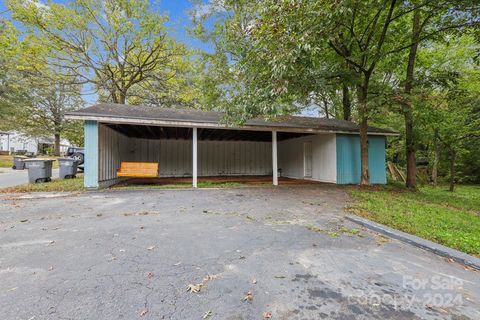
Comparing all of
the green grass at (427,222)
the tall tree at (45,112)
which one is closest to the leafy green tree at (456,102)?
the green grass at (427,222)

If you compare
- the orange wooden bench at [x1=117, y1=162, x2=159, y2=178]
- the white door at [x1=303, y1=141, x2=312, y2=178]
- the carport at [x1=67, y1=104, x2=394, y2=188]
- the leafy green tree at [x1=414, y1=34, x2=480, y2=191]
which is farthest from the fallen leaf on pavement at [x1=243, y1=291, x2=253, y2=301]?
the leafy green tree at [x1=414, y1=34, x2=480, y2=191]

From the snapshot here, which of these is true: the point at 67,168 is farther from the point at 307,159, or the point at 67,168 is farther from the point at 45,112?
the point at 45,112

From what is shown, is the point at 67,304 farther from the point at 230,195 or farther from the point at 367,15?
the point at 367,15

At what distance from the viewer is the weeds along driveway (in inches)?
74.6

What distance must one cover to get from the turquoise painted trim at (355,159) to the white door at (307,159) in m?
2.03

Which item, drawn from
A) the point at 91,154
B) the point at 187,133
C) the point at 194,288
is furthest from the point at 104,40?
the point at 194,288

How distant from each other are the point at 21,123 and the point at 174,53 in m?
18.3

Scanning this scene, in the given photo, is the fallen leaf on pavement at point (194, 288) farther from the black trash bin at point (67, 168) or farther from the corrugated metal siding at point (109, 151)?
the black trash bin at point (67, 168)

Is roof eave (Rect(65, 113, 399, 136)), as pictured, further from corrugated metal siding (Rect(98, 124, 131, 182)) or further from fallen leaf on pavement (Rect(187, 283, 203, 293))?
fallen leaf on pavement (Rect(187, 283, 203, 293))

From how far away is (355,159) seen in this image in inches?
415

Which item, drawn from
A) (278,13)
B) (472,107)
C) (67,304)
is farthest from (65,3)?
(472,107)

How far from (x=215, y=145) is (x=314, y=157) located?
20.7 feet

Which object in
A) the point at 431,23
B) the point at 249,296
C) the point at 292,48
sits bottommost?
the point at 249,296

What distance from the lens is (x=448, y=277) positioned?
8.26ft
